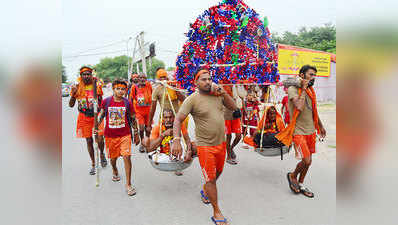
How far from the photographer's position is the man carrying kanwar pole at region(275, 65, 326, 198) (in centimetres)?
346

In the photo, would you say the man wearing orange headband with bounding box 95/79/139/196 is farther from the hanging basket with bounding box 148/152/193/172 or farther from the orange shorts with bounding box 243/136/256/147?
the orange shorts with bounding box 243/136/256/147

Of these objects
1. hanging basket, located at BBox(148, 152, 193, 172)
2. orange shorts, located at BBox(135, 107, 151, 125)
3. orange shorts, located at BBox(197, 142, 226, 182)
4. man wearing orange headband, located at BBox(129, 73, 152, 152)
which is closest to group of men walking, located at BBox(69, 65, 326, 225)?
orange shorts, located at BBox(197, 142, 226, 182)

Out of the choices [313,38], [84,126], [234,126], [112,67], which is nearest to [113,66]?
[112,67]

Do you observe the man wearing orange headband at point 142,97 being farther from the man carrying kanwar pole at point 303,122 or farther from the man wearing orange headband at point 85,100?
the man carrying kanwar pole at point 303,122

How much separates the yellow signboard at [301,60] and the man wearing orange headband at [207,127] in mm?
14320

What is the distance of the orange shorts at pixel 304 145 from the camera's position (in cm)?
349

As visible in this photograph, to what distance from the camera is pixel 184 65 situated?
397 centimetres

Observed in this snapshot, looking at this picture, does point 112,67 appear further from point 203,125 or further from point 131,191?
point 203,125

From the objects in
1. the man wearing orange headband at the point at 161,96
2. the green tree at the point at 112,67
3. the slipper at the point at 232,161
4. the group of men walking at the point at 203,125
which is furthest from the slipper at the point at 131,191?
the green tree at the point at 112,67

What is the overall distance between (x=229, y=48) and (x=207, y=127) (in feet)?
5.64
